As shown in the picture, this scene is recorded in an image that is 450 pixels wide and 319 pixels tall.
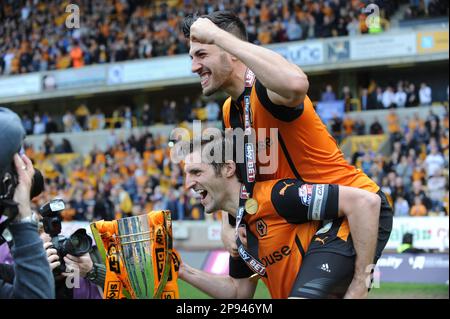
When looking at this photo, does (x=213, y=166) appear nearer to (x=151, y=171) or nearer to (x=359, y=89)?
(x=151, y=171)

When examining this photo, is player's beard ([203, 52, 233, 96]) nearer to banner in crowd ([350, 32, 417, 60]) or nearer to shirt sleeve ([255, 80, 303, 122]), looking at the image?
shirt sleeve ([255, 80, 303, 122])

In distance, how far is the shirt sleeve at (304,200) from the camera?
4.18 m

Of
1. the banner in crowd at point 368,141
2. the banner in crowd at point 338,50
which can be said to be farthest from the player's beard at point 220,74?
the banner in crowd at point 338,50

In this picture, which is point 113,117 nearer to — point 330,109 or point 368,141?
point 330,109

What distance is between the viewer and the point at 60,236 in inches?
187

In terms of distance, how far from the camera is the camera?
4.50 meters

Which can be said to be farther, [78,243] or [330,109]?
[330,109]

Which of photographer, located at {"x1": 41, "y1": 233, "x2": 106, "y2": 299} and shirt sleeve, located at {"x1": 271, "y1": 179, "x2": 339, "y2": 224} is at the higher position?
shirt sleeve, located at {"x1": 271, "y1": 179, "x2": 339, "y2": 224}

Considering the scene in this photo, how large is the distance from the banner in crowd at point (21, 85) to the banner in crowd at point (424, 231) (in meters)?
19.4

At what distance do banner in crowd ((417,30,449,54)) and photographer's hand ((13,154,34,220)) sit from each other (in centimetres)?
2378

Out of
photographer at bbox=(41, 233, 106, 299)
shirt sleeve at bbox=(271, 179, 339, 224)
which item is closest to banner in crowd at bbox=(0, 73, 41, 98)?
photographer at bbox=(41, 233, 106, 299)

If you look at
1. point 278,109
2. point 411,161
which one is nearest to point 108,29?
point 411,161

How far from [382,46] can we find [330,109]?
360 centimetres

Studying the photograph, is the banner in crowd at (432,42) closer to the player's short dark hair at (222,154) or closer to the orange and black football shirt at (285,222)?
the player's short dark hair at (222,154)
